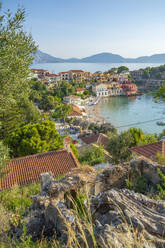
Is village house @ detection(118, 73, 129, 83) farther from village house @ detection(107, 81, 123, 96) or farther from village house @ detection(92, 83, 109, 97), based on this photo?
village house @ detection(92, 83, 109, 97)

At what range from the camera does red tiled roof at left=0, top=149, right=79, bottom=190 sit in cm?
761

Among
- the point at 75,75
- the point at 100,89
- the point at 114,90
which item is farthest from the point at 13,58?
the point at 75,75

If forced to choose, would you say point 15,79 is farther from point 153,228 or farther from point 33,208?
point 153,228

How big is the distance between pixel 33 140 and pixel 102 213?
30.7ft

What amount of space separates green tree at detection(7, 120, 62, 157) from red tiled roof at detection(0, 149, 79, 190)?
2.30m

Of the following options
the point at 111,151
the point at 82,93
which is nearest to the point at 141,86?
the point at 82,93

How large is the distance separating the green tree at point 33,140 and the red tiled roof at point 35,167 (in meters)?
2.30

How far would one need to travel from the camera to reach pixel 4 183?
7.42 m

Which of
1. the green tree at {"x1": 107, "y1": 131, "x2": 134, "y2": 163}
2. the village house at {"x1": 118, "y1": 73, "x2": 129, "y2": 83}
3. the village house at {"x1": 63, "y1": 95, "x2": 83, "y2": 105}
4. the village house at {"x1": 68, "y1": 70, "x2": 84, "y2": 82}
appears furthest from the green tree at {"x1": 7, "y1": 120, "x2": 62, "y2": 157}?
the village house at {"x1": 118, "y1": 73, "x2": 129, "y2": 83}

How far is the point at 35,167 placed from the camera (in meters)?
8.36

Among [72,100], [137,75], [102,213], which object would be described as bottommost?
[72,100]

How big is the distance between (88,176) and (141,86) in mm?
90150

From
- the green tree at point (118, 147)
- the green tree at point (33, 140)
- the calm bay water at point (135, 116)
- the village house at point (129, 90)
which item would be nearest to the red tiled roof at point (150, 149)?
the green tree at point (118, 147)

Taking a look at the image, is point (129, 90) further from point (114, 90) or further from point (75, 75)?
point (75, 75)
